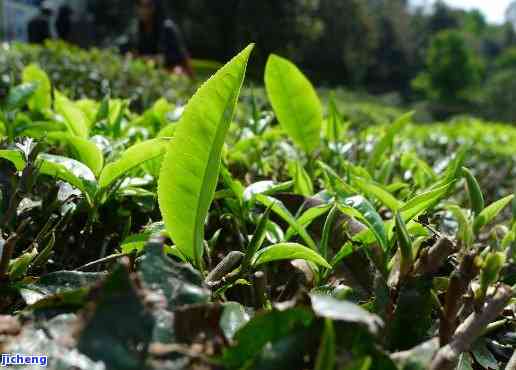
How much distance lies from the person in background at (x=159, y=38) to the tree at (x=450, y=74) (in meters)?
51.5

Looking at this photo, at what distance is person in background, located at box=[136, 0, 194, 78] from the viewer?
895 cm

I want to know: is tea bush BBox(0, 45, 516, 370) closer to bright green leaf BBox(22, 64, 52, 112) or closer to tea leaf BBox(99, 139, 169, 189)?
tea leaf BBox(99, 139, 169, 189)

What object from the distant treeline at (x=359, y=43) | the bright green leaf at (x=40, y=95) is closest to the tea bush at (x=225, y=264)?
the bright green leaf at (x=40, y=95)

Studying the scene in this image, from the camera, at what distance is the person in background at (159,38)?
8.95 m

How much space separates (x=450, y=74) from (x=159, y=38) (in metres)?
54.4

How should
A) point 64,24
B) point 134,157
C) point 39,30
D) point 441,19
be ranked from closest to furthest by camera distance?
1. point 134,157
2. point 39,30
3. point 64,24
4. point 441,19

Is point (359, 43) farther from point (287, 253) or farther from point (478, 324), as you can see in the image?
point (478, 324)

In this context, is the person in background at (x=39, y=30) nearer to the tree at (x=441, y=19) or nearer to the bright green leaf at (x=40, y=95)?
the bright green leaf at (x=40, y=95)

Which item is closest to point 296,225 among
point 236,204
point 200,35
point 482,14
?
point 236,204

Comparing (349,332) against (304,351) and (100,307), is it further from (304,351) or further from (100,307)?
(100,307)

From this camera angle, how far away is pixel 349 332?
0.64m

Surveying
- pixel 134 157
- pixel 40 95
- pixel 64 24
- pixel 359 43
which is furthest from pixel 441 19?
pixel 134 157

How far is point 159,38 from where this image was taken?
923 cm

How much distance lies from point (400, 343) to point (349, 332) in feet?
0.68
